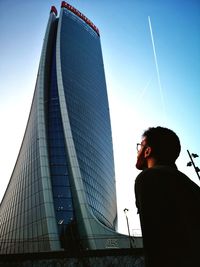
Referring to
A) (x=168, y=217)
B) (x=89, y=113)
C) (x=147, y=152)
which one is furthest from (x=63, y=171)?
(x=168, y=217)

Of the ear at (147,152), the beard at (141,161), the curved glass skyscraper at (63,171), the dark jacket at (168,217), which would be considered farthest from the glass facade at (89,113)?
the dark jacket at (168,217)

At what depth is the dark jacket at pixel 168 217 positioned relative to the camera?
1.37 meters

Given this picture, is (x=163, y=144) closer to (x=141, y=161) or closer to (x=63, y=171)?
(x=141, y=161)

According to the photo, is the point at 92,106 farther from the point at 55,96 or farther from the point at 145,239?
the point at 145,239

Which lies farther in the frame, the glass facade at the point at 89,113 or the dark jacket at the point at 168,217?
the glass facade at the point at 89,113

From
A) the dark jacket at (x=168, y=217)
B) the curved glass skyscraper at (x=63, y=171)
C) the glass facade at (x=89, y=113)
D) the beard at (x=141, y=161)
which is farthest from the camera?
the glass facade at (x=89, y=113)

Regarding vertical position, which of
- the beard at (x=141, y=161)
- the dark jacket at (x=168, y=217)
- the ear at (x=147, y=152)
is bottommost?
the dark jacket at (x=168, y=217)

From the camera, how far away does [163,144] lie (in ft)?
6.97

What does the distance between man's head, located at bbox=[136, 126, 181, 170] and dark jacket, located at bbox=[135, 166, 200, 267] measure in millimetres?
369

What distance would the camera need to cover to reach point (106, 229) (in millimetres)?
29672

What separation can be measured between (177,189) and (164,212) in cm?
20

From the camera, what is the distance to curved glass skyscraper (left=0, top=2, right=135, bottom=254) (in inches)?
1117

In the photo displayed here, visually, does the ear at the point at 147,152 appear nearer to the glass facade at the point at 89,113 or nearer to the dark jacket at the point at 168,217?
the dark jacket at the point at 168,217

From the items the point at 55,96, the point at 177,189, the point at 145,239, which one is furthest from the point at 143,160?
the point at 55,96
